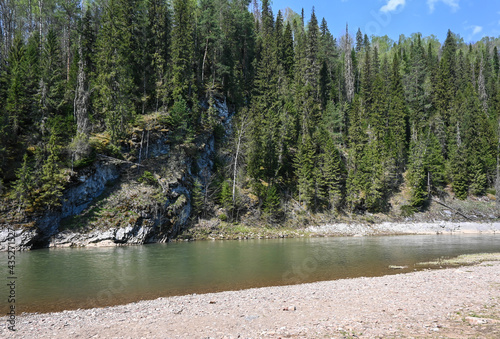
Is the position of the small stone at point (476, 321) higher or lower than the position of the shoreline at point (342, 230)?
higher

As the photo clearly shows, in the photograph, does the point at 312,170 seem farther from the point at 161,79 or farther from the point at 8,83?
the point at 8,83

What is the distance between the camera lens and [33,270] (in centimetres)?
1627

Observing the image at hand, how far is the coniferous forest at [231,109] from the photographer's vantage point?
103 feet

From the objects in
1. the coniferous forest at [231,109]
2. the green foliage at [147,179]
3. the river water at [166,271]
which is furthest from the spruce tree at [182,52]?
the river water at [166,271]

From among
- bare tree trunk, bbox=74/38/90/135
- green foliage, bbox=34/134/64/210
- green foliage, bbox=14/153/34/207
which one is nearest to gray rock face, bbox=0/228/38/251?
green foliage, bbox=14/153/34/207

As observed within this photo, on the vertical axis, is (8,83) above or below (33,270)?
above

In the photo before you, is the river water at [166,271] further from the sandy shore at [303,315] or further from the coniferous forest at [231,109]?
the coniferous forest at [231,109]

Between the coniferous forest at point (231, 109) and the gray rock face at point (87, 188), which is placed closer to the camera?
the gray rock face at point (87, 188)

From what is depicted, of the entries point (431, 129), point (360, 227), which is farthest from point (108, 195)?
point (431, 129)

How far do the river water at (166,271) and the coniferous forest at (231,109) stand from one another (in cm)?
1255

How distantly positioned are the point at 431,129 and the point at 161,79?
198ft

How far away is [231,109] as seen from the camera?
51.9 metres

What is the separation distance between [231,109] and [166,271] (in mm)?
39911

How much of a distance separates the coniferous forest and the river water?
12.6 metres
